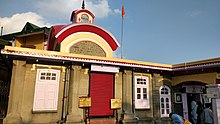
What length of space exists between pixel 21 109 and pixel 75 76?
9.59 feet

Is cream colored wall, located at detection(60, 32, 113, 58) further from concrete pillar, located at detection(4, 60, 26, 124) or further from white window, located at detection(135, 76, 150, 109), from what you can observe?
concrete pillar, located at detection(4, 60, 26, 124)

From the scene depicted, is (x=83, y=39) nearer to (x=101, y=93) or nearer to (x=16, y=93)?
(x=101, y=93)

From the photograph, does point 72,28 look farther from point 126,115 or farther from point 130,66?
point 126,115

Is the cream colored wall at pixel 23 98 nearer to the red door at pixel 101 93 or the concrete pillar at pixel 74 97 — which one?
the concrete pillar at pixel 74 97

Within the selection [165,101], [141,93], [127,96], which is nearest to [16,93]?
[127,96]

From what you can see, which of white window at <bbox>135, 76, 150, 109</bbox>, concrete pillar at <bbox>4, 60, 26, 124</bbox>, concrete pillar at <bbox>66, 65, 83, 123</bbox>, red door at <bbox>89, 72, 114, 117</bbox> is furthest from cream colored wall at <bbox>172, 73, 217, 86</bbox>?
concrete pillar at <bbox>4, 60, 26, 124</bbox>

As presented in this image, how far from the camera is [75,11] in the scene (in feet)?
50.8

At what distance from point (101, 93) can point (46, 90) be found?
2.94m

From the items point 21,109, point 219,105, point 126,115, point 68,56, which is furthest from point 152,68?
point 21,109

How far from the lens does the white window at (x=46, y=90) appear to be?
9.47m

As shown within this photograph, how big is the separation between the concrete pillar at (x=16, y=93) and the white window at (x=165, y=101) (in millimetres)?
8364

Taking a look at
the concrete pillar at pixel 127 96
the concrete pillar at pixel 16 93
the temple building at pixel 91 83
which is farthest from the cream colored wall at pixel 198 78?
the concrete pillar at pixel 16 93

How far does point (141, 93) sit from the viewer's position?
1213cm

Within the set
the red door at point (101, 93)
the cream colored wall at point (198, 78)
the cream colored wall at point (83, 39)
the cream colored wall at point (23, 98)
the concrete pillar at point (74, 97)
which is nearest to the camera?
the cream colored wall at point (23, 98)
